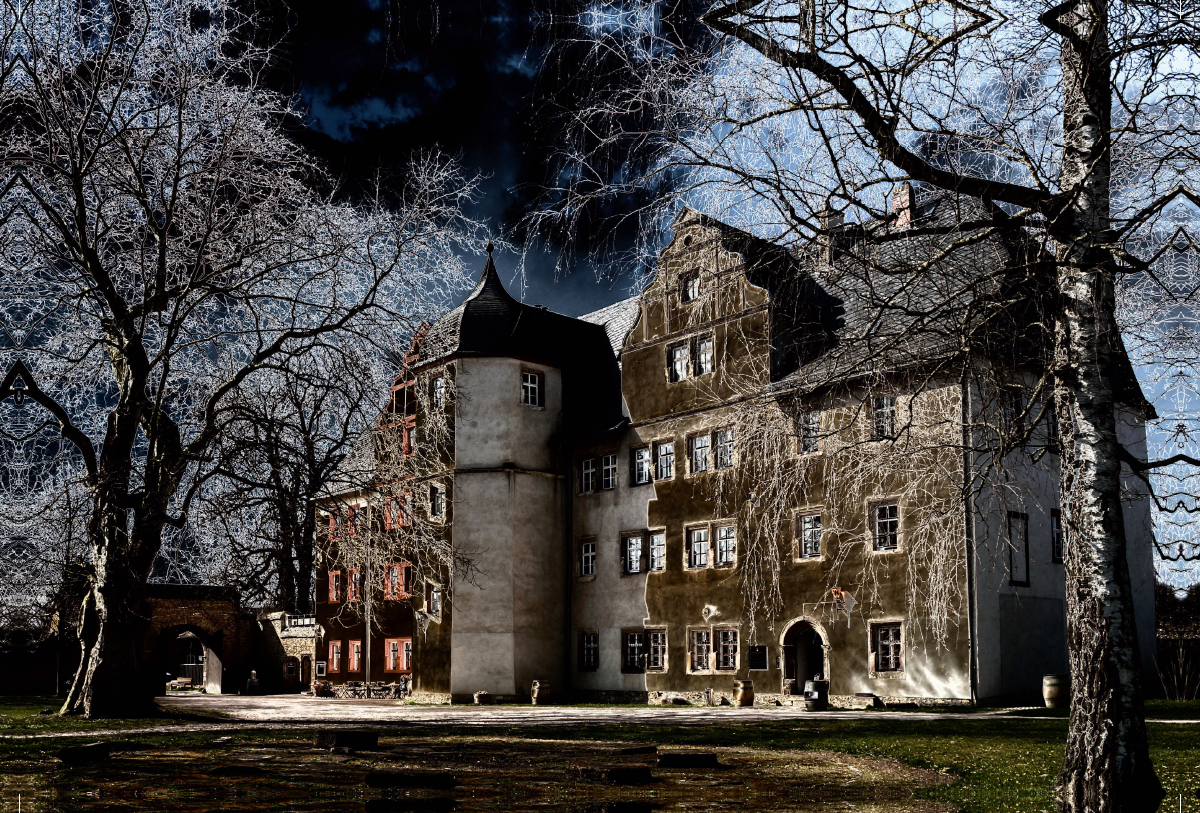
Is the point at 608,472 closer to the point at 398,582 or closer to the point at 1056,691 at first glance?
the point at 398,582

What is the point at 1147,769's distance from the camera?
26.1ft

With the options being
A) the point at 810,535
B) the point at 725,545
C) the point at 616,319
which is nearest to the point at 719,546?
the point at 725,545

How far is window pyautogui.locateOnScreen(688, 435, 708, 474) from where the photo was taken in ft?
112

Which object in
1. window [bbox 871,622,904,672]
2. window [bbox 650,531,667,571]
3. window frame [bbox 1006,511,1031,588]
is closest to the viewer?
window frame [bbox 1006,511,1031,588]

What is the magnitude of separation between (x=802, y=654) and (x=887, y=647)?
4.23 m

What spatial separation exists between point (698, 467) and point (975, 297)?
26169 mm

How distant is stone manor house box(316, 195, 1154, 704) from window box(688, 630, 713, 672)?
0.20 feet

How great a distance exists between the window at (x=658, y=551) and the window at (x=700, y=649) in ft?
7.88

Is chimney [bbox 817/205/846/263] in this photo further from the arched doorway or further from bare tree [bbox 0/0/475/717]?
the arched doorway

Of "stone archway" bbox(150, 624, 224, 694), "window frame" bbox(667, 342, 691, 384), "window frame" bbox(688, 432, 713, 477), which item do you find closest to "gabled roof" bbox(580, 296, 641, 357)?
"window frame" bbox(667, 342, 691, 384)

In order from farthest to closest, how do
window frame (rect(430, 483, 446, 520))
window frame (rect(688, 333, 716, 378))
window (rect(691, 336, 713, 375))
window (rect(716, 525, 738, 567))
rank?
window frame (rect(430, 483, 446, 520)) → window (rect(691, 336, 713, 375)) → window frame (rect(688, 333, 716, 378)) → window (rect(716, 525, 738, 567))

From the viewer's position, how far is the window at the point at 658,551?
116 feet

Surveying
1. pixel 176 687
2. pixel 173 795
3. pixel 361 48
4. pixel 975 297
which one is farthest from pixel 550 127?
pixel 176 687

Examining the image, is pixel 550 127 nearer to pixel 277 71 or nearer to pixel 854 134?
pixel 854 134
